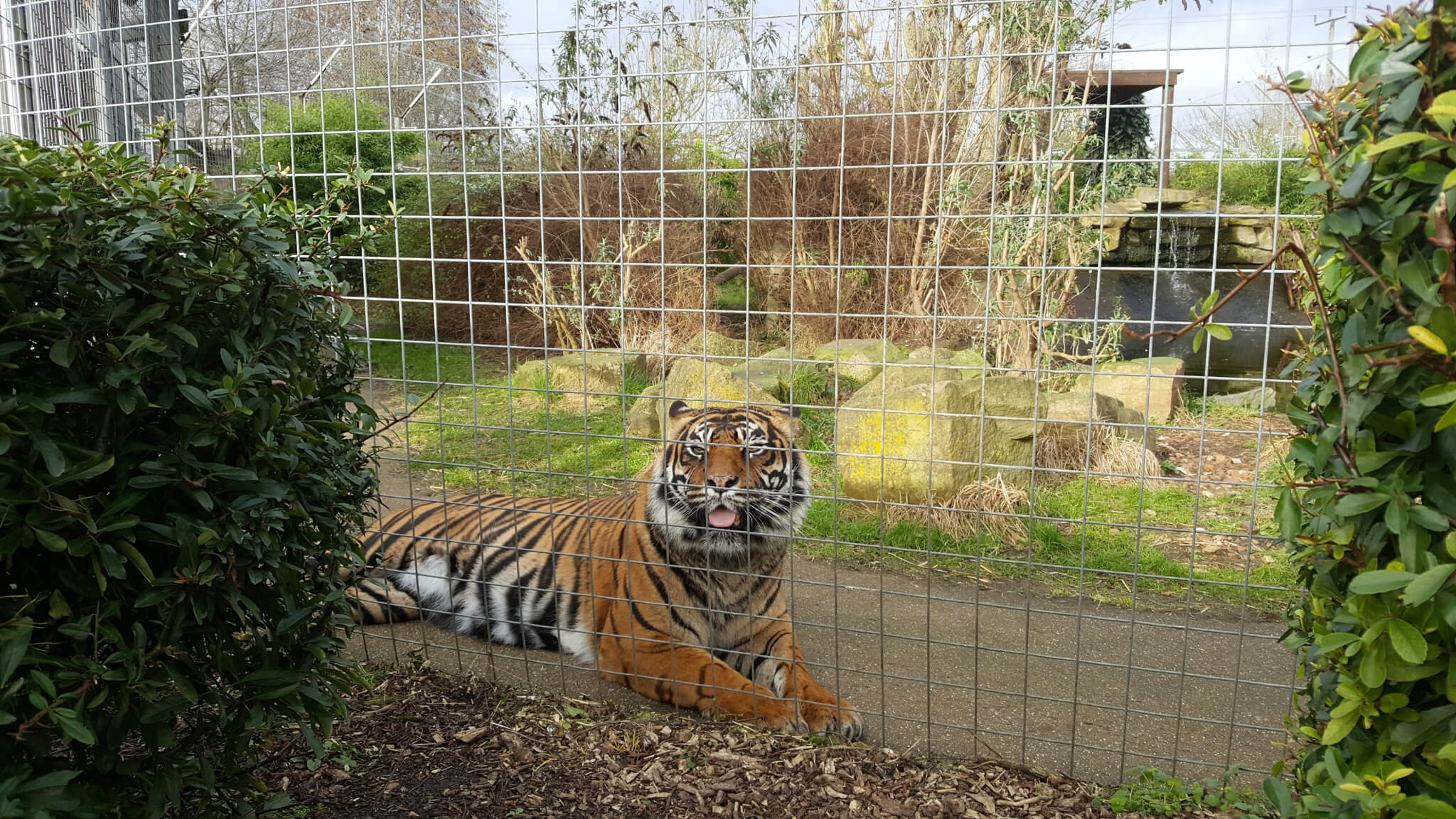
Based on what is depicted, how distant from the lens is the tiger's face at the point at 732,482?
124 inches

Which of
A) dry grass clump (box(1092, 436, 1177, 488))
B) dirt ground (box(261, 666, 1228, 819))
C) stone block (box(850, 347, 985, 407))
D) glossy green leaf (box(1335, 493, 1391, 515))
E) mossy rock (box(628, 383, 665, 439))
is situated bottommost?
dirt ground (box(261, 666, 1228, 819))

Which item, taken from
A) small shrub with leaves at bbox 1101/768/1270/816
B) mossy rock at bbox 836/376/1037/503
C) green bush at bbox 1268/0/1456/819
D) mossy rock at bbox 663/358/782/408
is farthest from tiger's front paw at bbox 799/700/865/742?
mossy rock at bbox 663/358/782/408

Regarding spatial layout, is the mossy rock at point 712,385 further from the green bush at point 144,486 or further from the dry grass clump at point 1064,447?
the green bush at point 144,486

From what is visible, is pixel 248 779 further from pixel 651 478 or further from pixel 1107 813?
pixel 1107 813

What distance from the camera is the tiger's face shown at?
3162 mm

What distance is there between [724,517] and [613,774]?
34.6 inches

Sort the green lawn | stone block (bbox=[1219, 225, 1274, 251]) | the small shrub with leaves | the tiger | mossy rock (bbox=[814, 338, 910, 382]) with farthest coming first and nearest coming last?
stone block (bbox=[1219, 225, 1274, 251]) → mossy rock (bbox=[814, 338, 910, 382]) → the green lawn → the tiger → the small shrub with leaves

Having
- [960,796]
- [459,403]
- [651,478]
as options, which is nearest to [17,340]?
[651,478]

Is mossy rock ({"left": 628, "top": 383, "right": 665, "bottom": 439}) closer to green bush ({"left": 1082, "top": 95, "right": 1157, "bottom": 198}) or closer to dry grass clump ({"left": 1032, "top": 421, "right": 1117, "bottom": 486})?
dry grass clump ({"left": 1032, "top": 421, "right": 1117, "bottom": 486})

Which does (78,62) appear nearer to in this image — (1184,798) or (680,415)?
(680,415)

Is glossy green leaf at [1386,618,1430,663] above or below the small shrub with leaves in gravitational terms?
above

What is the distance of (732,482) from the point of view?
3.18 meters

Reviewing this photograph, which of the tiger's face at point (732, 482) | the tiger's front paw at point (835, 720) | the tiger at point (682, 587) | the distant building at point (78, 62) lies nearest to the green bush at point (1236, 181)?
the tiger's face at point (732, 482)

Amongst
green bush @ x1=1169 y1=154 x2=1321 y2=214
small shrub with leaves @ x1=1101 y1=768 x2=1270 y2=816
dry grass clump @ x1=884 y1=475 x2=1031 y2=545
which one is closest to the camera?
small shrub with leaves @ x1=1101 y1=768 x2=1270 y2=816
